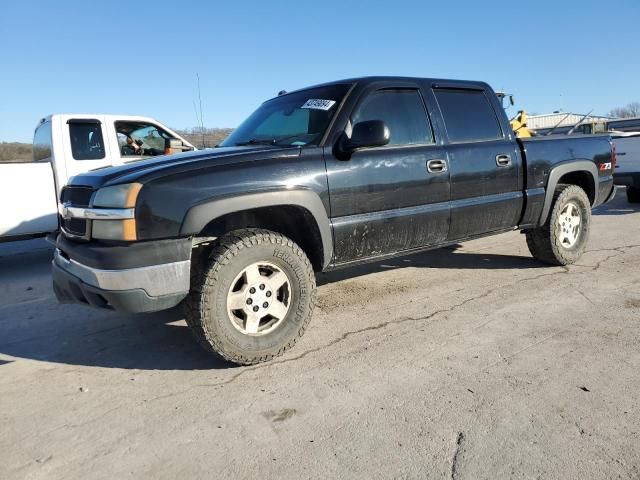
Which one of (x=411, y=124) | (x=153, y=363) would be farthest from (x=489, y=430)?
(x=411, y=124)

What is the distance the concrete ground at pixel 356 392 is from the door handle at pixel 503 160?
1151mm

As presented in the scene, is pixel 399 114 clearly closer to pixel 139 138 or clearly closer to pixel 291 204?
pixel 291 204

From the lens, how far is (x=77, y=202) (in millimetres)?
3176

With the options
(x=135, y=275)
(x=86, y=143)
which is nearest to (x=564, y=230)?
(x=135, y=275)

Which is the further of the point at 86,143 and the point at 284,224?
the point at 86,143

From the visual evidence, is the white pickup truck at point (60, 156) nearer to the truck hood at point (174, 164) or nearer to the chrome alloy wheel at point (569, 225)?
the truck hood at point (174, 164)

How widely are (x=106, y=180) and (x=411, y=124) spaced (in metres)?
2.37

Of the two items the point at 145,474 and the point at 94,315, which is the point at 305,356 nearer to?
the point at 145,474

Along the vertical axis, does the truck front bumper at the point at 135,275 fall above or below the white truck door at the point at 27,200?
below

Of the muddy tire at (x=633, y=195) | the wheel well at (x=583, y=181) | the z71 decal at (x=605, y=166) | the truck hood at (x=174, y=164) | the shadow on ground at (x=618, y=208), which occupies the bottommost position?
the shadow on ground at (x=618, y=208)

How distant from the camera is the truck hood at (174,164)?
2870mm

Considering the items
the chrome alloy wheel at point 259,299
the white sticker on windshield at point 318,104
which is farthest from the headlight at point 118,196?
the white sticker on windshield at point 318,104

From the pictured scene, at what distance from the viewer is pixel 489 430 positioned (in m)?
2.33

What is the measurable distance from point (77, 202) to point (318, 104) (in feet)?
6.20
